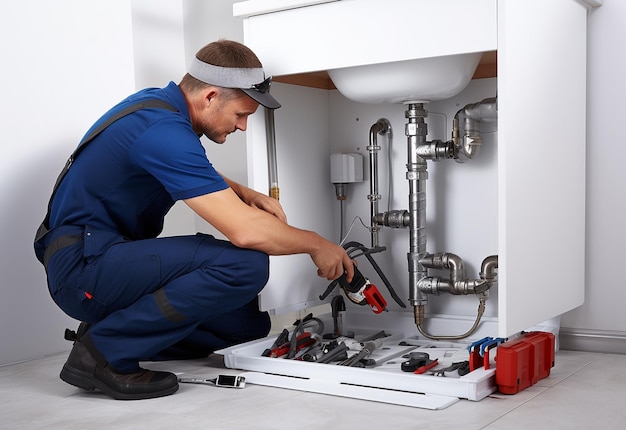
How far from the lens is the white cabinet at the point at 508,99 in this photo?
5.49 ft

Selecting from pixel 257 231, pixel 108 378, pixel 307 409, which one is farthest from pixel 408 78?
pixel 108 378

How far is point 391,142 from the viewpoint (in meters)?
2.38

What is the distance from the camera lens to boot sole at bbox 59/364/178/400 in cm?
174

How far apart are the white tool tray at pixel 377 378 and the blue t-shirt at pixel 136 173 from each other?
1.38 ft

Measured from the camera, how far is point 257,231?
173 centimetres

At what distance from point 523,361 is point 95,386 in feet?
3.00

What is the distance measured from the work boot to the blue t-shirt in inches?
10.8

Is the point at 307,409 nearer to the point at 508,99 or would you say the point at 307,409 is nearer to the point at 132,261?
the point at 132,261

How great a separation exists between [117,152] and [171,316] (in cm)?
37

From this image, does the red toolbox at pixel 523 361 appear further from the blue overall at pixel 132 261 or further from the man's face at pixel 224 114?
the man's face at pixel 224 114

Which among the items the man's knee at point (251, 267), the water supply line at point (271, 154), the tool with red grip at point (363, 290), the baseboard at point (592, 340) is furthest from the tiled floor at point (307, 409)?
the water supply line at point (271, 154)

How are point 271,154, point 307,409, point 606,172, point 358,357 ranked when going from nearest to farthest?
point 307,409 < point 358,357 < point 606,172 < point 271,154

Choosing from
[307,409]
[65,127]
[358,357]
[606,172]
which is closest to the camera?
[307,409]

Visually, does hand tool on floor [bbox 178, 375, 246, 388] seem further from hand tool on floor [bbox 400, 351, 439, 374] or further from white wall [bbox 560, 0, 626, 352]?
white wall [bbox 560, 0, 626, 352]
